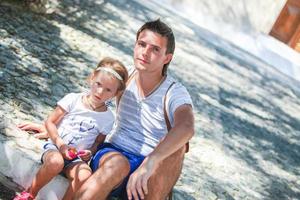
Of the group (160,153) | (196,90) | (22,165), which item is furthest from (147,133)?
(196,90)

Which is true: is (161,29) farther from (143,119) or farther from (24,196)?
(24,196)

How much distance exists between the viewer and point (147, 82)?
13.6ft

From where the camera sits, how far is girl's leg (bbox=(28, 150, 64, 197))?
3.86m

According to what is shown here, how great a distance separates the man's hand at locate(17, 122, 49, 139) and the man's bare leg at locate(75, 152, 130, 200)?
106 cm

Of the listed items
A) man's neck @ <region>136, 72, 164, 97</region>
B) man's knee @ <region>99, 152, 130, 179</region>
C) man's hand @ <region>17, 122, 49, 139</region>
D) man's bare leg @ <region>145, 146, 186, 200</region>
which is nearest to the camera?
man's knee @ <region>99, 152, 130, 179</region>

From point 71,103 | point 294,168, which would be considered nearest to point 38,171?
point 71,103

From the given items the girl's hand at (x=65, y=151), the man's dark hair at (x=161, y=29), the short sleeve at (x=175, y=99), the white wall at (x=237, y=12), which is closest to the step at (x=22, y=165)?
the girl's hand at (x=65, y=151)

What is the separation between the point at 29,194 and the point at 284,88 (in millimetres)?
9932

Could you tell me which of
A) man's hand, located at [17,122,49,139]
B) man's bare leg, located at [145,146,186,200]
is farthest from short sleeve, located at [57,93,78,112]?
man's bare leg, located at [145,146,186,200]

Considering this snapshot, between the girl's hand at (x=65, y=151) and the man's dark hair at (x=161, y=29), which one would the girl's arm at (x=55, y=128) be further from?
the man's dark hair at (x=161, y=29)

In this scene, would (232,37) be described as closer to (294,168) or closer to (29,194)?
(294,168)

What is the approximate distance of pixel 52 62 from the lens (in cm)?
681

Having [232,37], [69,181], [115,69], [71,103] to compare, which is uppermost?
[115,69]

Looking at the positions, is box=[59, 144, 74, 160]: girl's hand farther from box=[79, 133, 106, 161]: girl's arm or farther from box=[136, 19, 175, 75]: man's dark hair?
box=[136, 19, 175, 75]: man's dark hair
